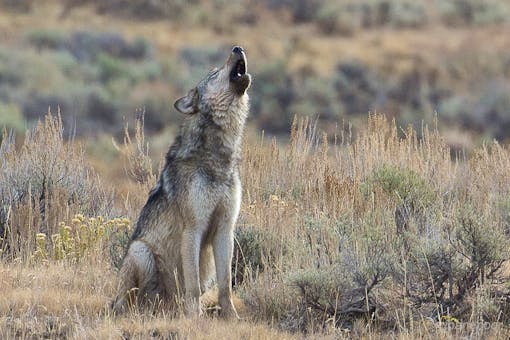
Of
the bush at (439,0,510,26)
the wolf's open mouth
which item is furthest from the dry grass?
the bush at (439,0,510,26)

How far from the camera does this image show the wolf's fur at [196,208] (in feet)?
27.3

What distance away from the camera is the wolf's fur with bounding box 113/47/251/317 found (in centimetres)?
832

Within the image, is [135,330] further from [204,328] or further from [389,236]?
[389,236]

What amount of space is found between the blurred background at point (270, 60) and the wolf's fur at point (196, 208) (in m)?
19.6

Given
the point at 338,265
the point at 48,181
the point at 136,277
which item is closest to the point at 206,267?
the point at 136,277

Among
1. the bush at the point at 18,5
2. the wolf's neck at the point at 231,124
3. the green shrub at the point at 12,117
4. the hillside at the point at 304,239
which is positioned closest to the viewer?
the hillside at the point at 304,239

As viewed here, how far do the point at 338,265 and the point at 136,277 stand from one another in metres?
1.62

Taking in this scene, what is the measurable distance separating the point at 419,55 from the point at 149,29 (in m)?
10.2

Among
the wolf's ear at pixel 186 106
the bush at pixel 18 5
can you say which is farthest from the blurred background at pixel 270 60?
the wolf's ear at pixel 186 106

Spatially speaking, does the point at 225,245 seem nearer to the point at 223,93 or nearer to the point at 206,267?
the point at 206,267

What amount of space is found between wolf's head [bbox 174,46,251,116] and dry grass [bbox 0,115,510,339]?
4.76 feet

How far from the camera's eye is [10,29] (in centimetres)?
3847

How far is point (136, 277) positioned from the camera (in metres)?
8.52

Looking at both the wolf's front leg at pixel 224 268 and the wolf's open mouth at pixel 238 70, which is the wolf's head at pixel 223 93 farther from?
the wolf's front leg at pixel 224 268
